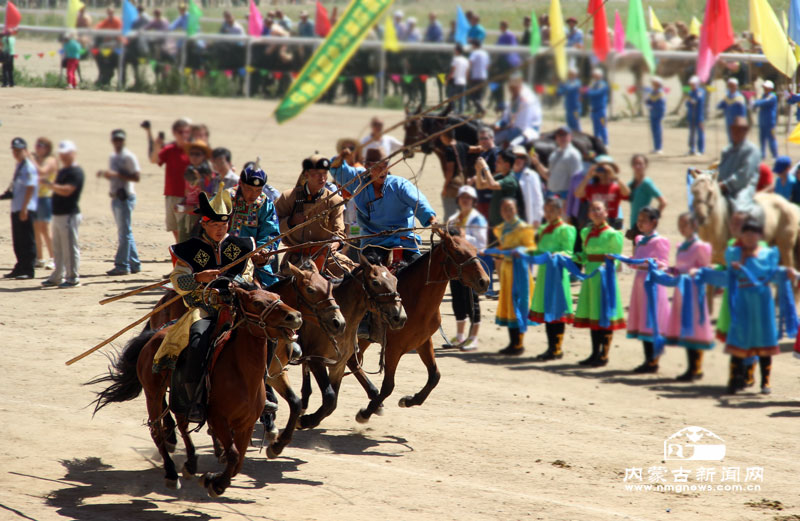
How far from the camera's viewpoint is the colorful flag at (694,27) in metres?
11.9

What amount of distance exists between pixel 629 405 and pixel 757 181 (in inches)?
109

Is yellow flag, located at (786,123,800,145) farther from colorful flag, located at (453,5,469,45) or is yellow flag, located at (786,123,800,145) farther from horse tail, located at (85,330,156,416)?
colorful flag, located at (453,5,469,45)

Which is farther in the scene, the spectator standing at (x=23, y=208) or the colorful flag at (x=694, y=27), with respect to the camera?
the spectator standing at (x=23, y=208)

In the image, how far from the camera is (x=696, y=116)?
64.1 ft

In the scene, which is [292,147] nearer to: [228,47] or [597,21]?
[228,47]

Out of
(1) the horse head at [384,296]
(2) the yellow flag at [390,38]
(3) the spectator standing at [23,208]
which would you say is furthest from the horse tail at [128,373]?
(2) the yellow flag at [390,38]

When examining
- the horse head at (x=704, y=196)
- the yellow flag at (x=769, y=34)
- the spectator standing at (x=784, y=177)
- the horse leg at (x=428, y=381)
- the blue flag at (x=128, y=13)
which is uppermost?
the blue flag at (x=128, y=13)

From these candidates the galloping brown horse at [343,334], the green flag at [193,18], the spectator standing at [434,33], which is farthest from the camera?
the spectator standing at [434,33]

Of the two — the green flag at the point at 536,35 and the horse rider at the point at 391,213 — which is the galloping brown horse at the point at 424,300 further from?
the green flag at the point at 536,35

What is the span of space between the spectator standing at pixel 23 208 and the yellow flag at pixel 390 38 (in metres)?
14.5

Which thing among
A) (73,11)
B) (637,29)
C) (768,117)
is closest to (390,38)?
(73,11)

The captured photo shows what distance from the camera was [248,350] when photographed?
7.03 m

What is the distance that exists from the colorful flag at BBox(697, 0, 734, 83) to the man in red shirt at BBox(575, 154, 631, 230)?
237cm

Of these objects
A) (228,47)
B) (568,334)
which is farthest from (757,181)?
(228,47)
